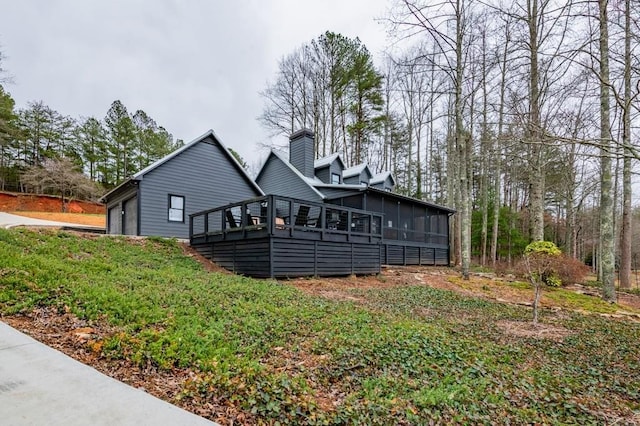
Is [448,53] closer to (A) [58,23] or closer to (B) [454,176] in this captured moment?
(B) [454,176]

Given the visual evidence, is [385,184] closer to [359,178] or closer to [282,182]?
[359,178]

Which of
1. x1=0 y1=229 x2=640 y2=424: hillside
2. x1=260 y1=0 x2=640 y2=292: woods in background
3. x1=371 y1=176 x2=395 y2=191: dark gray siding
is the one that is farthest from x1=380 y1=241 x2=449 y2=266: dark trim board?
x1=0 y1=229 x2=640 y2=424: hillside

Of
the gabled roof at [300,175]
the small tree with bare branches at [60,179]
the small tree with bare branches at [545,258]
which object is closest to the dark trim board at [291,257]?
the small tree with bare branches at [545,258]

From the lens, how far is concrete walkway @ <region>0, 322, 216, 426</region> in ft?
5.97

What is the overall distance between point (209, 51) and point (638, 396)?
741 inches

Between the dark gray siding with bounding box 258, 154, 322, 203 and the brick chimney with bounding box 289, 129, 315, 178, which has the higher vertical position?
the brick chimney with bounding box 289, 129, 315, 178

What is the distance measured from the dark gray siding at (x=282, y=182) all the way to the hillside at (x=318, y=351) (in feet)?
33.3

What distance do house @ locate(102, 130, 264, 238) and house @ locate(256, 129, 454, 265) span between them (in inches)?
107

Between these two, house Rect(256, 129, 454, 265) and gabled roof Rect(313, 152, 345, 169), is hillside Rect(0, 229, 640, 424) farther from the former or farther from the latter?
gabled roof Rect(313, 152, 345, 169)

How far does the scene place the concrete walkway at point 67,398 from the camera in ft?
5.97

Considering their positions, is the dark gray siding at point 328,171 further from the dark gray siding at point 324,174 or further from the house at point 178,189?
the house at point 178,189

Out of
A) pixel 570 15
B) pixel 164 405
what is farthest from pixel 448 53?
pixel 164 405

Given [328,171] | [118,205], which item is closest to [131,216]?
[118,205]

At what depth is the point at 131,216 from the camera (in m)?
13.3
